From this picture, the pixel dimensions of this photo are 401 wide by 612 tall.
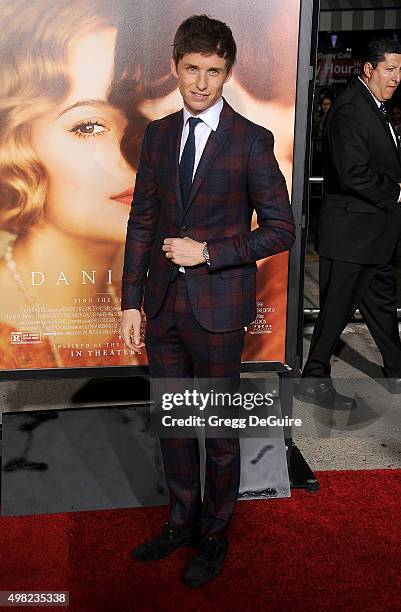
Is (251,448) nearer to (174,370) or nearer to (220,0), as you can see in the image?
(174,370)

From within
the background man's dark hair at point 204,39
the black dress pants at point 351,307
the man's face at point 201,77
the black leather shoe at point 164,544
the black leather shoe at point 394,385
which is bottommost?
the black leather shoe at point 394,385

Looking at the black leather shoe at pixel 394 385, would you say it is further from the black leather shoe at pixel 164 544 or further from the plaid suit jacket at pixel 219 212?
the plaid suit jacket at pixel 219 212

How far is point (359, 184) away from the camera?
12.0 ft

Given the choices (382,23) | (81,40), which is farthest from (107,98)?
(382,23)

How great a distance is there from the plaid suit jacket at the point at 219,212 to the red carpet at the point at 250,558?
881 millimetres

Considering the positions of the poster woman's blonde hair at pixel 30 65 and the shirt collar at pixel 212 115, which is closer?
the shirt collar at pixel 212 115

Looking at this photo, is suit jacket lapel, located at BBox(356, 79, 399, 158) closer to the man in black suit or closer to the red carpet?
the man in black suit

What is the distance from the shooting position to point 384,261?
153 inches

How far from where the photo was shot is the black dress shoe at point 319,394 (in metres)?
4.02

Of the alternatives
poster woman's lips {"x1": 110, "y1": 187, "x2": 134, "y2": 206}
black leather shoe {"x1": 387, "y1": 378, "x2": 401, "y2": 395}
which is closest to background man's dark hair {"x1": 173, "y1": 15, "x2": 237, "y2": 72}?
poster woman's lips {"x1": 110, "y1": 187, "x2": 134, "y2": 206}

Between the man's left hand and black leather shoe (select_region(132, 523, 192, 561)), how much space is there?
1025mm

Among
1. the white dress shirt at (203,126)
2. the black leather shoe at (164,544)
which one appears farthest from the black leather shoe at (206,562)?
the white dress shirt at (203,126)

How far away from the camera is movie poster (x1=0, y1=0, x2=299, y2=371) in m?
2.75

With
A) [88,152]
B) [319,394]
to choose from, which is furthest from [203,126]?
[319,394]
